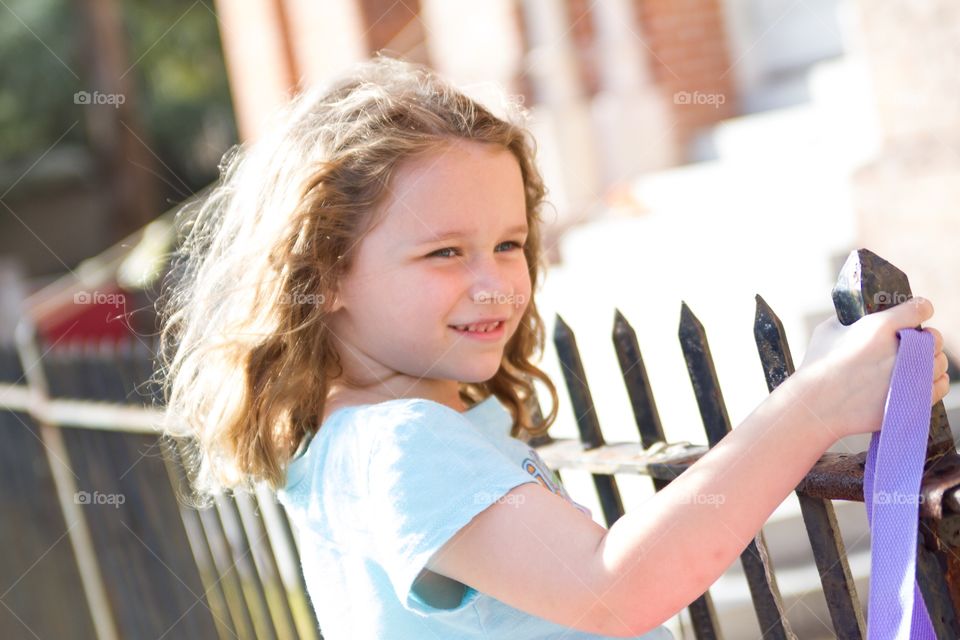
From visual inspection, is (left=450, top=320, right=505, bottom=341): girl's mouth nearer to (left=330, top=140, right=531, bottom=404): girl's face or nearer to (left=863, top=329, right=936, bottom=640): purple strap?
(left=330, top=140, right=531, bottom=404): girl's face

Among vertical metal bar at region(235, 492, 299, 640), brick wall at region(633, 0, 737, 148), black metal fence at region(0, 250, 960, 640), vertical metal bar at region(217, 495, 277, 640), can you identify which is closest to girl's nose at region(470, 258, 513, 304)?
black metal fence at region(0, 250, 960, 640)

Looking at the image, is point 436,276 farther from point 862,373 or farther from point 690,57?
point 690,57

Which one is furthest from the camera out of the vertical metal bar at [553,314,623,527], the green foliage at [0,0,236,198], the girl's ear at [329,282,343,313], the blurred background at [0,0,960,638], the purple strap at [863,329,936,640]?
the green foliage at [0,0,236,198]

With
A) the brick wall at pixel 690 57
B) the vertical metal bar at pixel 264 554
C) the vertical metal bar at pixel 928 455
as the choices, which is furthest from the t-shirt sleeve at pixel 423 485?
the brick wall at pixel 690 57

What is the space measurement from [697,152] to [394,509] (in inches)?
197

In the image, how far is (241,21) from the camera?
27.8ft

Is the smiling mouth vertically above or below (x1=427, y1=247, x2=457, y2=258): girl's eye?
below

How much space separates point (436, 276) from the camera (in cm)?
151

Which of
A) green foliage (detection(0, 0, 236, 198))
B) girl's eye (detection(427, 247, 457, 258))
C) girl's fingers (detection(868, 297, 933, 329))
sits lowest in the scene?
girl's fingers (detection(868, 297, 933, 329))

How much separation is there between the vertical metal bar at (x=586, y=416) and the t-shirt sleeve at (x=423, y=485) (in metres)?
0.62

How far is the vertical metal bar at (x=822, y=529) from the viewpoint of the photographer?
1374mm

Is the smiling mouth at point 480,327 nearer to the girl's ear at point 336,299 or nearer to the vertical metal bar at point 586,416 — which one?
the girl's ear at point 336,299

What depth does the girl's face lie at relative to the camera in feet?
4.99

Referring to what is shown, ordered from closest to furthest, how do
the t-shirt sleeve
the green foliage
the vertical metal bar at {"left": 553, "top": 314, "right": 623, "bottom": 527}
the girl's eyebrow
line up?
the t-shirt sleeve
the girl's eyebrow
the vertical metal bar at {"left": 553, "top": 314, "right": 623, "bottom": 527}
the green foliage
